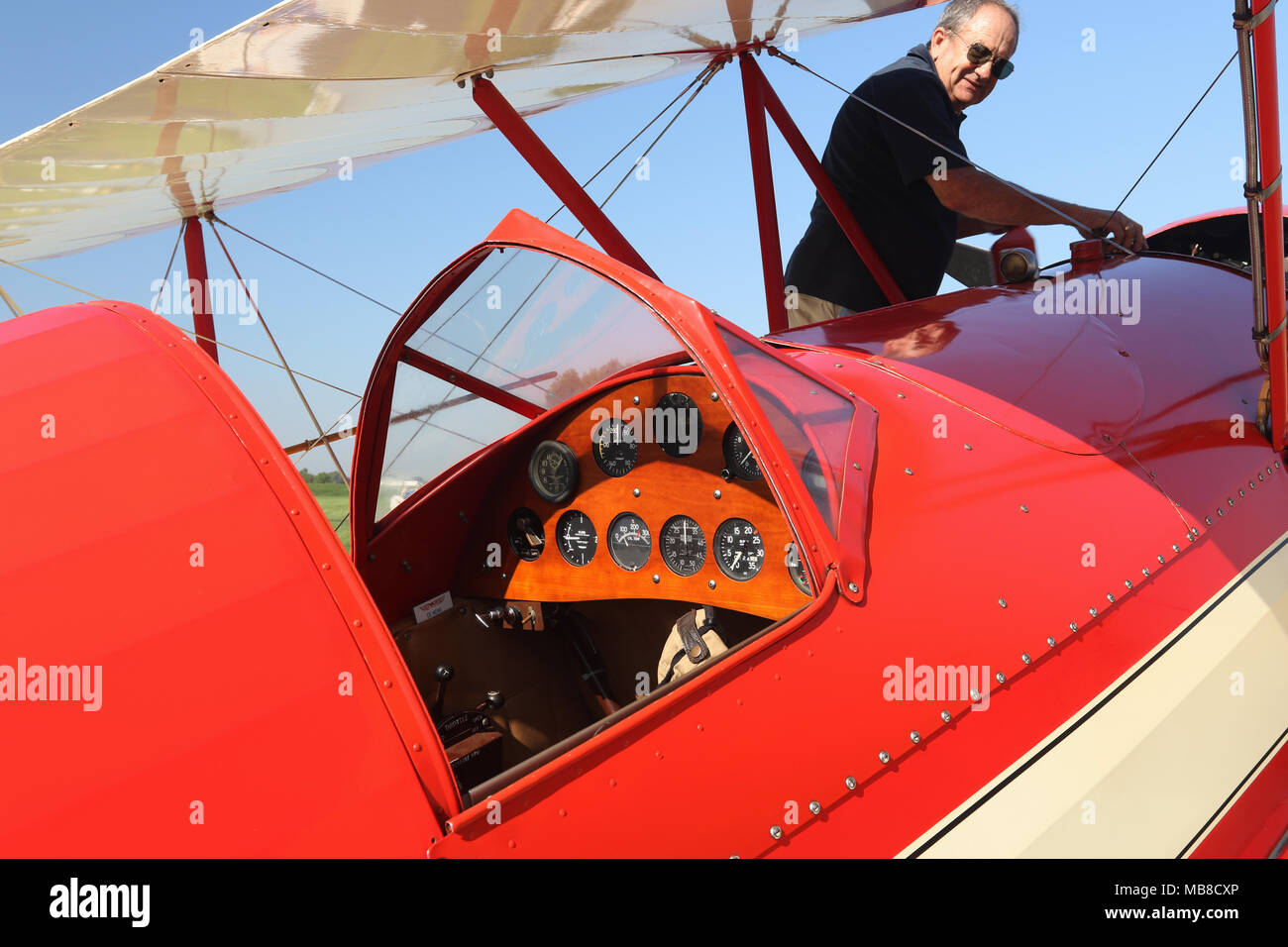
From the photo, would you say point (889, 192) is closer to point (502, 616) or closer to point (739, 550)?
point (739, 550)

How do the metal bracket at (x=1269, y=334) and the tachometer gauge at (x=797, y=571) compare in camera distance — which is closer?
the tachometer gauge at (x=797, y=571)

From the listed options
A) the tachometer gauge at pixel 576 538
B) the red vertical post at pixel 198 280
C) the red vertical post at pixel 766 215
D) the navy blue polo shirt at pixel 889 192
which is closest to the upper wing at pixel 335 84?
the red vertical post at pixel 198 280

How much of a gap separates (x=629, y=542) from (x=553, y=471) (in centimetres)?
38

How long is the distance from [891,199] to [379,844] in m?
3.86

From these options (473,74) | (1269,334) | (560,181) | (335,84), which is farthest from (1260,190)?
(335,84)

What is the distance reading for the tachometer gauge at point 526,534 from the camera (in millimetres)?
3230

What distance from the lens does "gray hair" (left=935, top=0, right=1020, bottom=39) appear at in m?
4.07

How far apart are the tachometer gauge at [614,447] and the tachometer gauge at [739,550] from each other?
43 centimetres

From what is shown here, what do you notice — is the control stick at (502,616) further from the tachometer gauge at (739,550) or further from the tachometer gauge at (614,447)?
the tachometer gauge at (739,550)

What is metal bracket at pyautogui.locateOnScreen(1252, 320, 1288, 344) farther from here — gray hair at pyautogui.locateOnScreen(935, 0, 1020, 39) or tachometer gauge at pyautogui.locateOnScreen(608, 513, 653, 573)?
tachometer gauge at pyautogui.locateOnScreen(608, 513, 653, 573)

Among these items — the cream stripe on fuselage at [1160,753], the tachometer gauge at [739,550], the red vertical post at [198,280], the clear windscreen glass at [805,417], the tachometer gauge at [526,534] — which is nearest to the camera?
the cream stripe on fuselage at [1160,753]

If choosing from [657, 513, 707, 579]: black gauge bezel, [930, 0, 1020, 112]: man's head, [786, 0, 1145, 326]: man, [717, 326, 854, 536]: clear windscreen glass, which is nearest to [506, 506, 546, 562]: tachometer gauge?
[657, 513, 707, 579]: black gauge bezel

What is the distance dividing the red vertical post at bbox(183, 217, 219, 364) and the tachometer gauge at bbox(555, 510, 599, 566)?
488 cm

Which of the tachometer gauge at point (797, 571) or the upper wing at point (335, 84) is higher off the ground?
the upper wing at point (335, 84)
